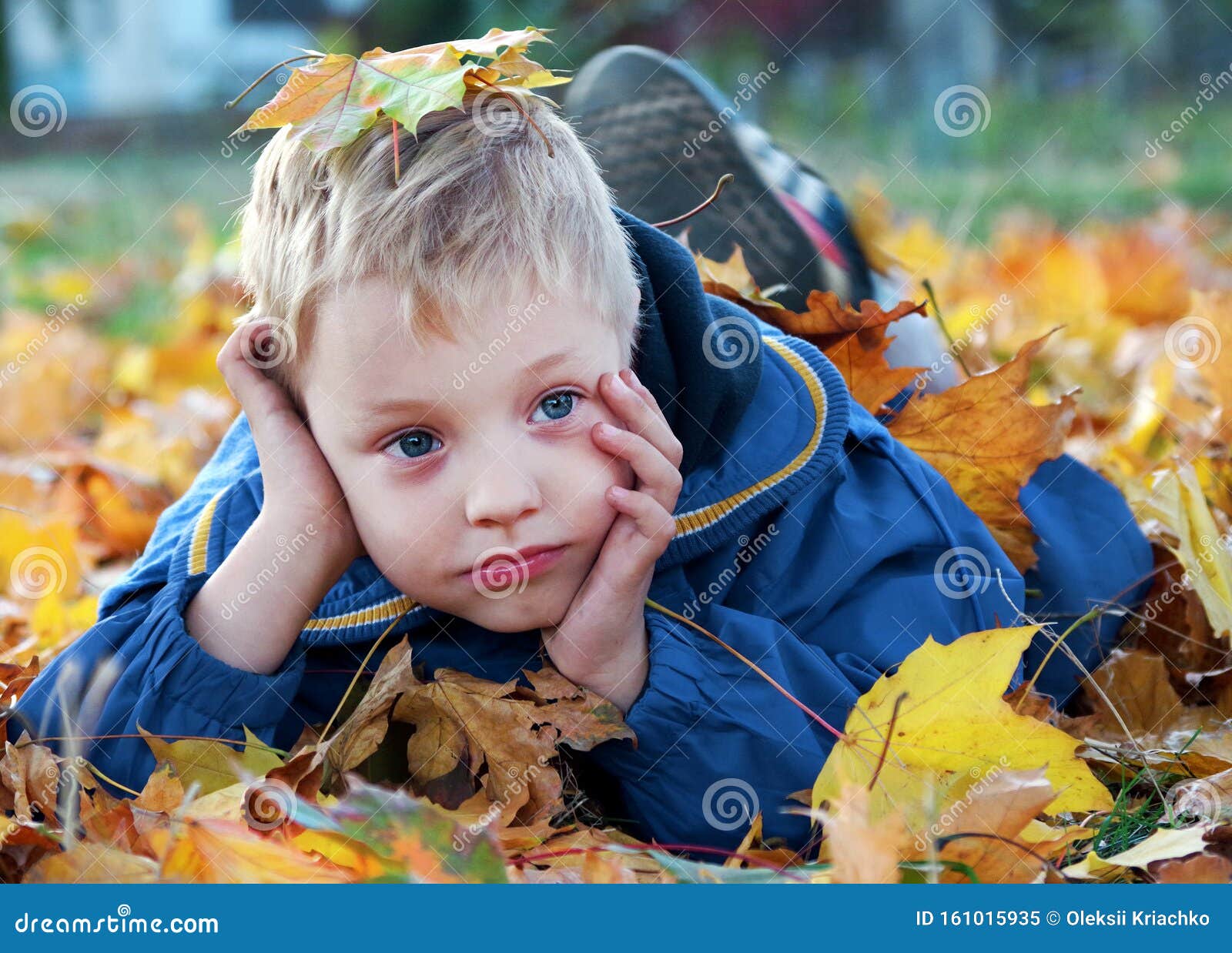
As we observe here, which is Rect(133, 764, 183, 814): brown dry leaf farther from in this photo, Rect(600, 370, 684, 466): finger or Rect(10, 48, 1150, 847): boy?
Rect(600, 370, 684, 466): finger

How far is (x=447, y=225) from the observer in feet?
4.20

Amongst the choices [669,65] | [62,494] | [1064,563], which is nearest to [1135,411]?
[1064,563]

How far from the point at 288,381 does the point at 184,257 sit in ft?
12.3

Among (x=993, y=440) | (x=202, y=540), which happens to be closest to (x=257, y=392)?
(x=202, y=540)

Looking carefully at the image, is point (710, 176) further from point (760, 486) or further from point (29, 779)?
point (29, 779)

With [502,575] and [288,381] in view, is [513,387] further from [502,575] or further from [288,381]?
[288,381]

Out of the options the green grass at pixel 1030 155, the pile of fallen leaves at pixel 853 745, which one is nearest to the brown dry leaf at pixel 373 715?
the pile of fallen leaves at pixel 853 745

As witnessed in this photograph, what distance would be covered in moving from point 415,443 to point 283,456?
24 centimetres

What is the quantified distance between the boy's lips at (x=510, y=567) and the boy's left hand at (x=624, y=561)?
0.07 m

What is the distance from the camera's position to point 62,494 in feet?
8.27

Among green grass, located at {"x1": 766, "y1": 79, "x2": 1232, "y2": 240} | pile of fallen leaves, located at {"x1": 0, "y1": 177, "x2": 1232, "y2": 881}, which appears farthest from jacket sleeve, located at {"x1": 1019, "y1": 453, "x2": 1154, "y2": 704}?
green grass, located at {"x1": 766, "y1": 79, "x2": 1232, "y2": 240}

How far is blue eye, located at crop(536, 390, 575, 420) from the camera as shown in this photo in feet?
4.28

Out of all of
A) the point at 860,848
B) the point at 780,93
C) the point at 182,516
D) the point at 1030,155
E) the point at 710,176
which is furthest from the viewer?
the point at 780,93

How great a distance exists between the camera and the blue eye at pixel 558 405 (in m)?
1.30
